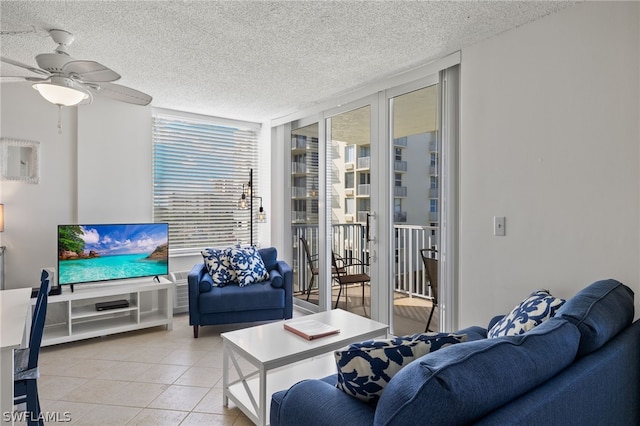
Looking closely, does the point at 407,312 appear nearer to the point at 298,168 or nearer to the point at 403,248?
the point at 403,248

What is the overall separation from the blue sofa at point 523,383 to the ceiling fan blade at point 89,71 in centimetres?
196

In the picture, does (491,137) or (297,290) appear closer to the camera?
(491,137)

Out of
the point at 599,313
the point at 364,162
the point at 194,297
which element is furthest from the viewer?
the point at 364,162

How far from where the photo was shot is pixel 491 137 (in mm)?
2490

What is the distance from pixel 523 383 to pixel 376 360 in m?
0.43

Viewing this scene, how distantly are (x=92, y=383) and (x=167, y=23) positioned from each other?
2502 millimetres

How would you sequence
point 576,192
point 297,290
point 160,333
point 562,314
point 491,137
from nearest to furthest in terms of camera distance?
point 562,314 < point 576,192 < point 491,137 < point 160,333 < point 297,290

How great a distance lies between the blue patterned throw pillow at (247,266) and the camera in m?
3.73

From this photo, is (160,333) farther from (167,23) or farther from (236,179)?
(167,23)

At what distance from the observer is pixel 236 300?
11.5 ft

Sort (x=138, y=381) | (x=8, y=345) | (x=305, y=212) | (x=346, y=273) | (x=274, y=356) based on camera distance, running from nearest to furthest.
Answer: (x=8, y=345), (x=274, y=356), (x=138, y=381), (x=346, y=273), (x=305, y=212)

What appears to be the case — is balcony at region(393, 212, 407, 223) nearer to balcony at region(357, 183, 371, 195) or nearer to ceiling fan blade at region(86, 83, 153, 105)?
balcony at region(357, 183, 371, 195)

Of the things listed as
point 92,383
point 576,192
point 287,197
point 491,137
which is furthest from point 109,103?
point 576,192

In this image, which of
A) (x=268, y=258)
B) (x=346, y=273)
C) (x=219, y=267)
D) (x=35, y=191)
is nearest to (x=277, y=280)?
(x=268, y=258)
